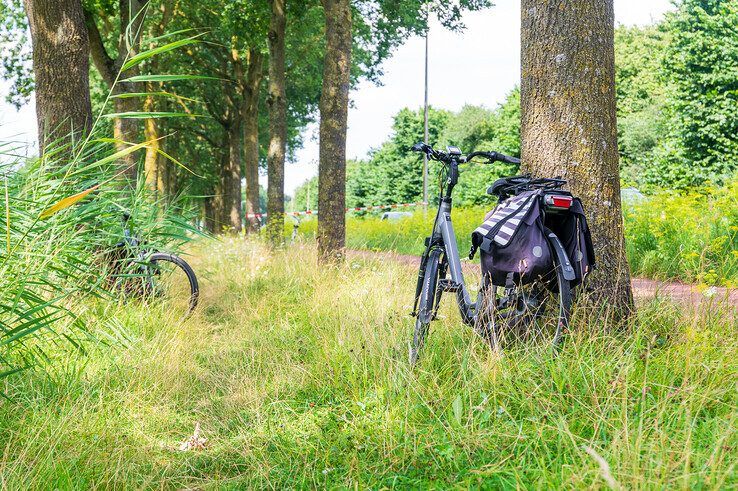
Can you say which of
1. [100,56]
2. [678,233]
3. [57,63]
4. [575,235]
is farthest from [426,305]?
[100,56]

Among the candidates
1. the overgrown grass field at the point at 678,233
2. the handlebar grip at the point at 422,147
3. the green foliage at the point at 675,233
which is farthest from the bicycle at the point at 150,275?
the green foliage at the point at 675,233

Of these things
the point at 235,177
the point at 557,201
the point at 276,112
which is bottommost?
the point at 557,201

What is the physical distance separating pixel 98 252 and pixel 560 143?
3.44 metres

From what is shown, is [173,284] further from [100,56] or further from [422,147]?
[100,56]

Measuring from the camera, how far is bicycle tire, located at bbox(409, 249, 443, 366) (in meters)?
4.02

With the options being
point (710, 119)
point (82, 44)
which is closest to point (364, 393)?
point (82, 44)

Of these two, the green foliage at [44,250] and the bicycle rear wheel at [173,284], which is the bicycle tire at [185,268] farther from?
the green foliage at [44,250]

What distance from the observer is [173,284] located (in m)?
7.18

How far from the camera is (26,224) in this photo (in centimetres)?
371

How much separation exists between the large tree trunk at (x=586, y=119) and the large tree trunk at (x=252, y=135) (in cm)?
1333

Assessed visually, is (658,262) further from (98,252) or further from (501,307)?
(98,252)

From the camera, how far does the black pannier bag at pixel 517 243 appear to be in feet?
11.6

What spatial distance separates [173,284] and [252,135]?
12645mm

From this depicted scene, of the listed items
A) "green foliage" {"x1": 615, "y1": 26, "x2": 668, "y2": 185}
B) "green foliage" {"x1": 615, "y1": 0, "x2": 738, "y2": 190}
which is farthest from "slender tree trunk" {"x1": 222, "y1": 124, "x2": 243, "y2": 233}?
"green foliage" {"x1": 615, "y1": 26, "x2": 668, "y2": 185}
